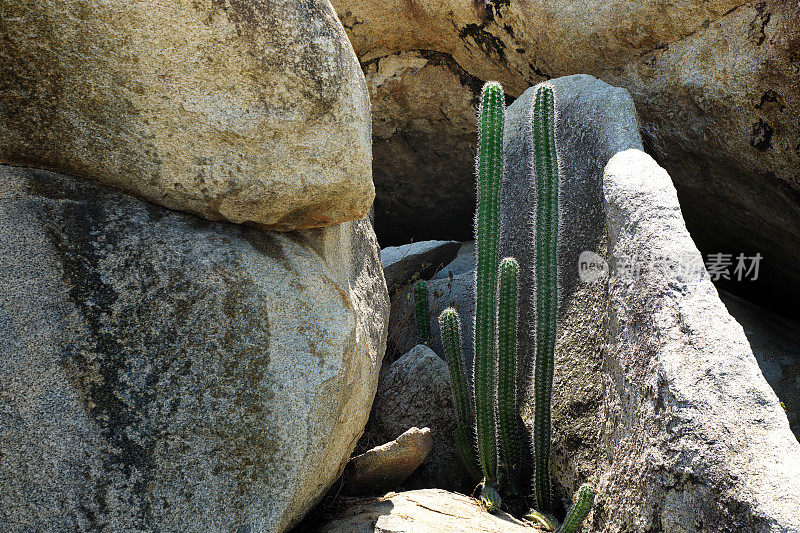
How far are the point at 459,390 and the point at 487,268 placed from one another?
1.81ft

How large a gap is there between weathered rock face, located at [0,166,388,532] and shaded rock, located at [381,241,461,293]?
2.12m

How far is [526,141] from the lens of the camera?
11.1 ft

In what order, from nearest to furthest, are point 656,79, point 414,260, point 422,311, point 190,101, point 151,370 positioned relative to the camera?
point 151,370 < point 190,101 < point 656,79 < point 422,311 < point 414,260

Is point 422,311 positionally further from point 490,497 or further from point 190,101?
point 190,101

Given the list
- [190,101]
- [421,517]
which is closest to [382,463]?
[421,517]

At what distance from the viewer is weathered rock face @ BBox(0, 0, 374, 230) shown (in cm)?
176

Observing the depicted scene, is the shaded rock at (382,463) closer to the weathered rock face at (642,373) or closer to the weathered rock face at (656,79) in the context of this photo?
the weathered rock face at (642,373)

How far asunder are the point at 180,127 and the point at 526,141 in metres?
1.99

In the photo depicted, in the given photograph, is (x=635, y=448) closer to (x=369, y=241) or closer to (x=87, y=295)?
(x=369, y=241)

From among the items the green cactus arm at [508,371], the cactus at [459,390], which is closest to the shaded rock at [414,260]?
the cactus at [459,390]

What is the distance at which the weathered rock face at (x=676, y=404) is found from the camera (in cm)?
163

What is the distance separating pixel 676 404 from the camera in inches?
72.6

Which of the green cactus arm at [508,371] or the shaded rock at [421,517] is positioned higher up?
the green cactus arm at [508,371]

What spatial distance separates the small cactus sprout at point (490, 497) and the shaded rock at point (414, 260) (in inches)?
64.6
